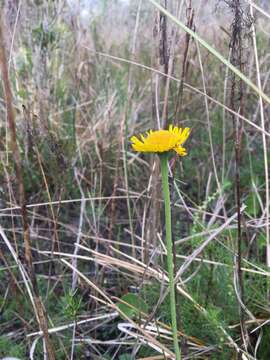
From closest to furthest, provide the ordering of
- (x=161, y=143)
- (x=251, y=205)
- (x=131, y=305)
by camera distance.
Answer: (x=161, y=143) < (x=131, y=305) < (x=251, y=205)

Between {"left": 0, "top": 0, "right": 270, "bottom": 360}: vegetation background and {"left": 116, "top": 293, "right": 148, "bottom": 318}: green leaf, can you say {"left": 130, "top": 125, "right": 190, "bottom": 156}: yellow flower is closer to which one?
{"left": 0, "top": 0, "right": 270, "bottom": 360}: vegetation background

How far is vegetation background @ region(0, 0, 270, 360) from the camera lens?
838mm

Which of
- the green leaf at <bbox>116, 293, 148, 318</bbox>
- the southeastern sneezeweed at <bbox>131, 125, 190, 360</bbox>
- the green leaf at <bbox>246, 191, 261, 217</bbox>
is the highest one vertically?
the southeastern sneezeweed at <bbox>131, 125, 190, 360</bbox>

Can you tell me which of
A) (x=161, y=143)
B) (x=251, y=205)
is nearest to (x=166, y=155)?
(x=161, y=143)

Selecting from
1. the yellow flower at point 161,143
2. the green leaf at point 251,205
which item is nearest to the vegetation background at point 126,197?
the green leaf at point 251,205

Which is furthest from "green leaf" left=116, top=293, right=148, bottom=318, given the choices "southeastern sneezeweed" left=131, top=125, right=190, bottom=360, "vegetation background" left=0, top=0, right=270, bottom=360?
"southeastern sneezeweed" left=131, top=125, right=190, bottom=360

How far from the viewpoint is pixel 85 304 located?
1.06 metres

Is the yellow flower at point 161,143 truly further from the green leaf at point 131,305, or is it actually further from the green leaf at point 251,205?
the green leaf at point 251,205

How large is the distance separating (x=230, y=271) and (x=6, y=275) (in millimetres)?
504

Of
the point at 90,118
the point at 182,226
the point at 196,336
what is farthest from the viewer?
the point at 90,118

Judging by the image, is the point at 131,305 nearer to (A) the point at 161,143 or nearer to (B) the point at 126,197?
(B) the point at 126,197

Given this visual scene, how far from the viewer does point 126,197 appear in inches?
43.3

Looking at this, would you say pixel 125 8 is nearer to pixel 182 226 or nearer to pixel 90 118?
pixel 90 118

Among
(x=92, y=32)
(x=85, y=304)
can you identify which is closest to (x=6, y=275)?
(x=85, y=304)
